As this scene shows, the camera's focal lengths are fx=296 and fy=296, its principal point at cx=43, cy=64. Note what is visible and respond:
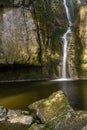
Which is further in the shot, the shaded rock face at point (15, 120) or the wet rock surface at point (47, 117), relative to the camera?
the shaded rock face at point (15, 120)

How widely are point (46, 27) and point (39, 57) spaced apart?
7.91 ft

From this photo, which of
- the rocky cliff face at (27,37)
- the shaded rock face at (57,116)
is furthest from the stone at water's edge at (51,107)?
the rocky cliff face at (27,37)

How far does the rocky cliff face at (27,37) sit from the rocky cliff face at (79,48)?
1022mm

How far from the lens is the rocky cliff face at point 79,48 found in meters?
22.4

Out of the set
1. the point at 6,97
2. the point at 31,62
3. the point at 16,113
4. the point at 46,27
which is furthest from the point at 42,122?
the point at 46,27

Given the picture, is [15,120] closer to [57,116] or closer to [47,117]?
[47,117]

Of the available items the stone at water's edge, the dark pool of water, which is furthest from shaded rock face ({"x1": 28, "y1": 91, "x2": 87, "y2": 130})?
the dark pool of water

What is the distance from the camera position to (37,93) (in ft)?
55.8

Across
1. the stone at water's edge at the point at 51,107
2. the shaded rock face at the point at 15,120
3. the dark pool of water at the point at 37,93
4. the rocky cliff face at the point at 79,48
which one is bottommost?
the dark pool of water at the point at 37,93

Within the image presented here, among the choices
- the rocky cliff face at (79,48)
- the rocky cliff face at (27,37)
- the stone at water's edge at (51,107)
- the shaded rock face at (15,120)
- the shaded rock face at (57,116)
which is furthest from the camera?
the rocky cliff face at (79,48)

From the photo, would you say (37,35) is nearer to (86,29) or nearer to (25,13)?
(25,13)

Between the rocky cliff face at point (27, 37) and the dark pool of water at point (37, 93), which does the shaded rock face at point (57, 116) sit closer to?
the dark pool of water at point (37, 93)

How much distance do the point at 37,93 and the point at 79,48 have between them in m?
7.12

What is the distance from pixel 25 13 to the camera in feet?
Answer: 71.9
